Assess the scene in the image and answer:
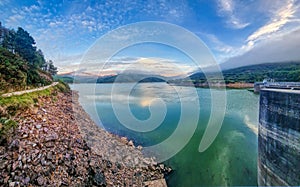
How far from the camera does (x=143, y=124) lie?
62.4 ft

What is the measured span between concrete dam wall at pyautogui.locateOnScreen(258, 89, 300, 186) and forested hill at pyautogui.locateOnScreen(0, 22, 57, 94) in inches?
642

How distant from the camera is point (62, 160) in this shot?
849 centimetres

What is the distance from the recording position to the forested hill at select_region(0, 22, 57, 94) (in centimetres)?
1255

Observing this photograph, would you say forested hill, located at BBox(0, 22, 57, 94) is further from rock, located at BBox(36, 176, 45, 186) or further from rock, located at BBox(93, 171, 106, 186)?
rock, located at BBox(93, 171, 106, 186)

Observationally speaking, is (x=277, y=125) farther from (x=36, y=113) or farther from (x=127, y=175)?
(x=36, y=113)

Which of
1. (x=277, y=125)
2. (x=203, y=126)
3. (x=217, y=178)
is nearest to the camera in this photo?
(x=277, y=125)

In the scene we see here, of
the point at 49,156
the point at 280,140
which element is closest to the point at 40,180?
the point at 49,156

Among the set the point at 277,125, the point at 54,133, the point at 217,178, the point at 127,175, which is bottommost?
the point at 217,178

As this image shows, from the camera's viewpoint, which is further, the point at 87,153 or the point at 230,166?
the point at 230,166

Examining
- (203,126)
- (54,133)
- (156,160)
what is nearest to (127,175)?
(156,160)

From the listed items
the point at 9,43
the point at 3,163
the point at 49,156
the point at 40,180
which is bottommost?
the point at 40,180

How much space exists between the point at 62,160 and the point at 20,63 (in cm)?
1398

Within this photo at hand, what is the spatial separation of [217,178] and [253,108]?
20705 millimetres

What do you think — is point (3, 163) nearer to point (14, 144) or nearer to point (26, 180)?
point (14, 144)
